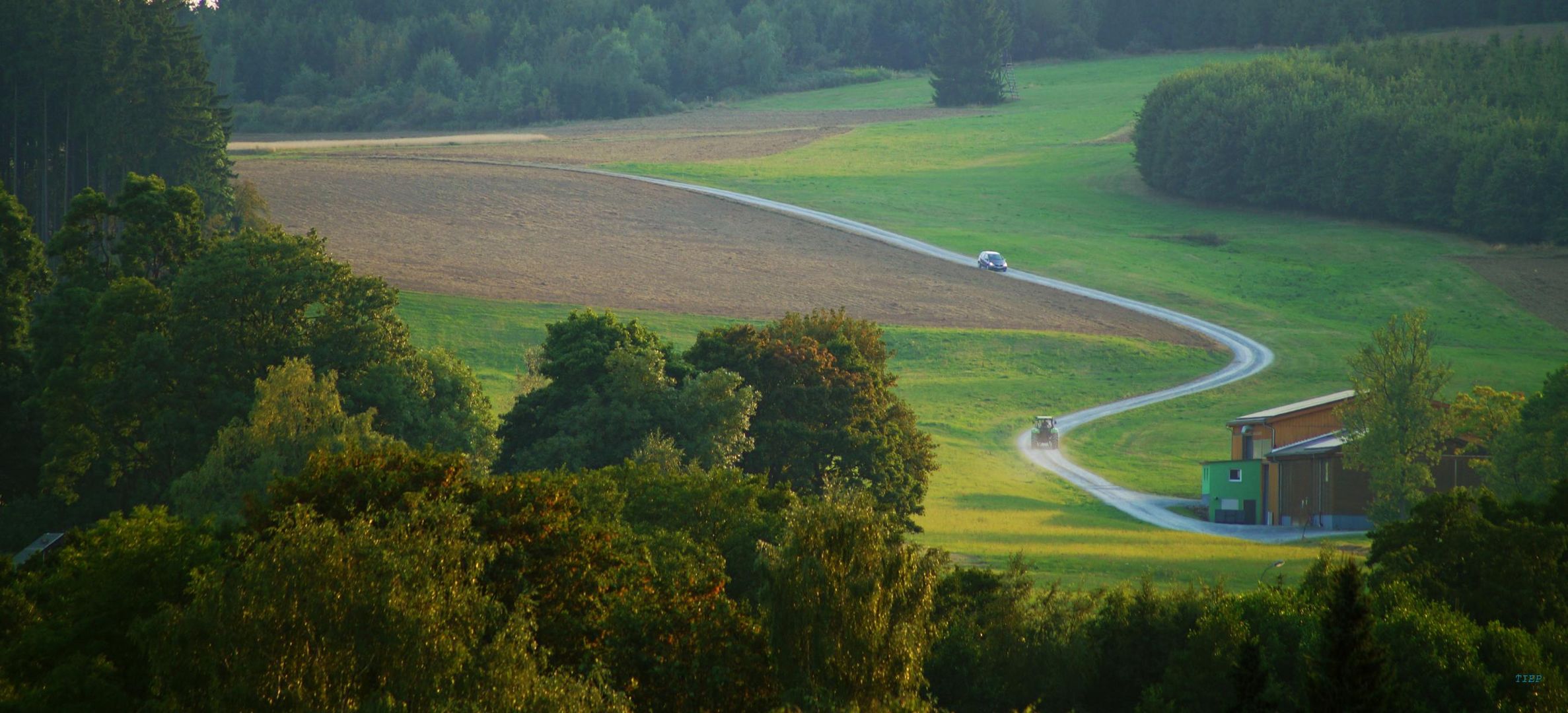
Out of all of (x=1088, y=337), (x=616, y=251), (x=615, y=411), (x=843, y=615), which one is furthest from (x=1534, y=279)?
(x=843, y=615)

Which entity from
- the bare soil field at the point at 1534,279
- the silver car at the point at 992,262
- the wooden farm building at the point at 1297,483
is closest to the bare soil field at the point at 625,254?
the silver car at the point at 992,262

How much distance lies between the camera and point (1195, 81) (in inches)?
5699

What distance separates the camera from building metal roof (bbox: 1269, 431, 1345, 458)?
65.6 meters

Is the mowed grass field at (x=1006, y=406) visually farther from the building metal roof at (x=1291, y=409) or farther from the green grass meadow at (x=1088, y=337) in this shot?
the building metal roof at (x=1291, y=409)

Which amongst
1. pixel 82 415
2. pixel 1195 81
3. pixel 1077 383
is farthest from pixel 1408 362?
pixel 1195 81

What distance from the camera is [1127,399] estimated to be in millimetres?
87188

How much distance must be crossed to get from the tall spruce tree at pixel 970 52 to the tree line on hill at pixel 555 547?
12434 cm

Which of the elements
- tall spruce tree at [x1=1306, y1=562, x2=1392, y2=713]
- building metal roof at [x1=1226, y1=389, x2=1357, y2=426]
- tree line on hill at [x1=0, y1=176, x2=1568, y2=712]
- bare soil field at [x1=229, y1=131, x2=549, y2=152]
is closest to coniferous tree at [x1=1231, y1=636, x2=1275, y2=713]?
tree line on hill at [x1=0, y1=176, x2=1568, y2=712]

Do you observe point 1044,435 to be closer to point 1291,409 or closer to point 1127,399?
point 1127,399

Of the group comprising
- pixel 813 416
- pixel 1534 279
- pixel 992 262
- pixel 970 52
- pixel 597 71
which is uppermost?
pixel 970 52

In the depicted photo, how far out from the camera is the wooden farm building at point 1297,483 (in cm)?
6506

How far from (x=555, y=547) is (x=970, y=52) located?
159 meters

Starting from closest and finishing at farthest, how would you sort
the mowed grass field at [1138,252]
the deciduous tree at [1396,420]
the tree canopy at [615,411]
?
1. the tree canopy at [615,411]
2. the deciduous tree at [1396,420]
3. the mowed grass field at [1138,252]

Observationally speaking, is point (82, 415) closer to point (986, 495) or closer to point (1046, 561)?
point (1046, 561)
